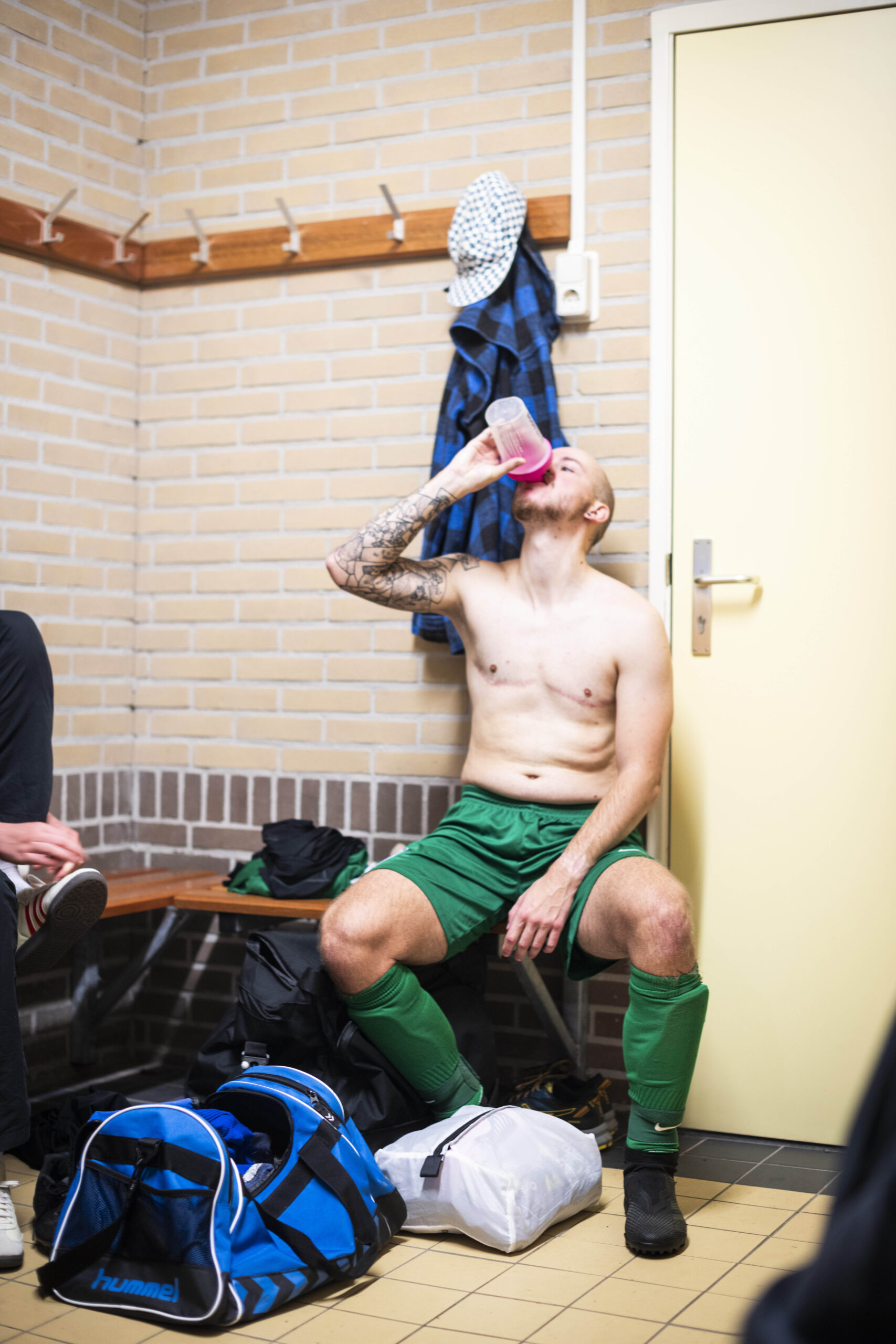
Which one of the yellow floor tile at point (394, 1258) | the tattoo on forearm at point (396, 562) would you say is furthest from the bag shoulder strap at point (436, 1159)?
the tattoo on forearm at point (396, 562)

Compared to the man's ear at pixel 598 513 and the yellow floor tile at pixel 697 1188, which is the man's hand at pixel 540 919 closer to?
the yellow floor tile at pixel 697 1188

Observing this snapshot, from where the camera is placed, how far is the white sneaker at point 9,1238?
1892 millimetres

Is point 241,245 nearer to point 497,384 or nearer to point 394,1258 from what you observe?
point 497,384

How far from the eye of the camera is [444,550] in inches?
110

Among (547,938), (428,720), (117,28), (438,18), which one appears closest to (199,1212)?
(547,938)

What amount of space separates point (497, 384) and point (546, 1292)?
1.93 metres

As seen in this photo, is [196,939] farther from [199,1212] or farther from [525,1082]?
[199,1212]

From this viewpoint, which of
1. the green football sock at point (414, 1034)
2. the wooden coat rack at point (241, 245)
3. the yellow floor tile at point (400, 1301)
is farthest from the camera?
the wooden coat rack at point (241, 245)

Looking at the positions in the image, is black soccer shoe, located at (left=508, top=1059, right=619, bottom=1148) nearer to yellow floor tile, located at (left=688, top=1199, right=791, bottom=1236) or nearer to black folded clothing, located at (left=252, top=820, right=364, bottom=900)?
yellow floor tile, located at (left=688, top=1199, right=791, bottom=1236)

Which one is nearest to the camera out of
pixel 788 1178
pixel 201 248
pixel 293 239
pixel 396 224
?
pixel 788 1178

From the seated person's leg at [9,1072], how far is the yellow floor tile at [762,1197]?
130 centimetres

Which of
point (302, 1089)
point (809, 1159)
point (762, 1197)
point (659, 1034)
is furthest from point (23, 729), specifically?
point (809, 1159)

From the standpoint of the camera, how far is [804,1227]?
2.08 metres

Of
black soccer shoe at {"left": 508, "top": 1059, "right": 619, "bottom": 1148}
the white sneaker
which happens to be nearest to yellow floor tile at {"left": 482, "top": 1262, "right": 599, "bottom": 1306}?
black soccer shoe at {"left": 508, "top": 1059, "right": 619, "bottom": 1148}
